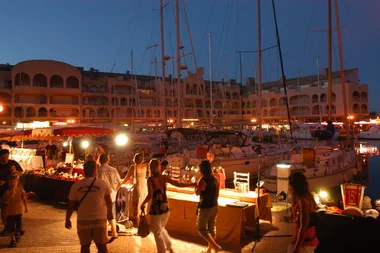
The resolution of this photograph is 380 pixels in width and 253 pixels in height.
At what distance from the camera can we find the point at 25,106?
5316 centimetres

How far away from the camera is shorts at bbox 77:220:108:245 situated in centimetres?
472

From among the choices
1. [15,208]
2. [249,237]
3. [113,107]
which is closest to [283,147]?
[249,237]

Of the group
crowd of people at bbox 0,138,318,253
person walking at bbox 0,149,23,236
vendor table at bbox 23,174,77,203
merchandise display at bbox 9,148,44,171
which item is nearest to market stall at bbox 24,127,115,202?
vendor table at bbox 23,174,77,203

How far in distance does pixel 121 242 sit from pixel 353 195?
484cm

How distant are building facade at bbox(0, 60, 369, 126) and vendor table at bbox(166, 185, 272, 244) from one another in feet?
115

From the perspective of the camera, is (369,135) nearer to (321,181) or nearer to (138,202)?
(321,181)

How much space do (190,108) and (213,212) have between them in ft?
208

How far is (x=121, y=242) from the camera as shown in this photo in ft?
22.9

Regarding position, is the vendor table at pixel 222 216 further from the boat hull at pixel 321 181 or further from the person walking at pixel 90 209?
the boat hull at pixel 321 181

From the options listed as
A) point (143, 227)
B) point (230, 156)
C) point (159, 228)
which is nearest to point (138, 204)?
point (143, 227)

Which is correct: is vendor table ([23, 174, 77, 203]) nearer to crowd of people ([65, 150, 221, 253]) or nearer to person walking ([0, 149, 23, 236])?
person walking ([0, 149, 23, 236])

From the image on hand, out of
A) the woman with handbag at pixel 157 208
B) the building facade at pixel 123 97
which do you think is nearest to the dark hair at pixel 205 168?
the woman with handbag at pixel 157 208

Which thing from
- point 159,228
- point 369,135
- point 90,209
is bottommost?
point 369,135

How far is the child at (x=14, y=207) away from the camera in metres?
6.78
